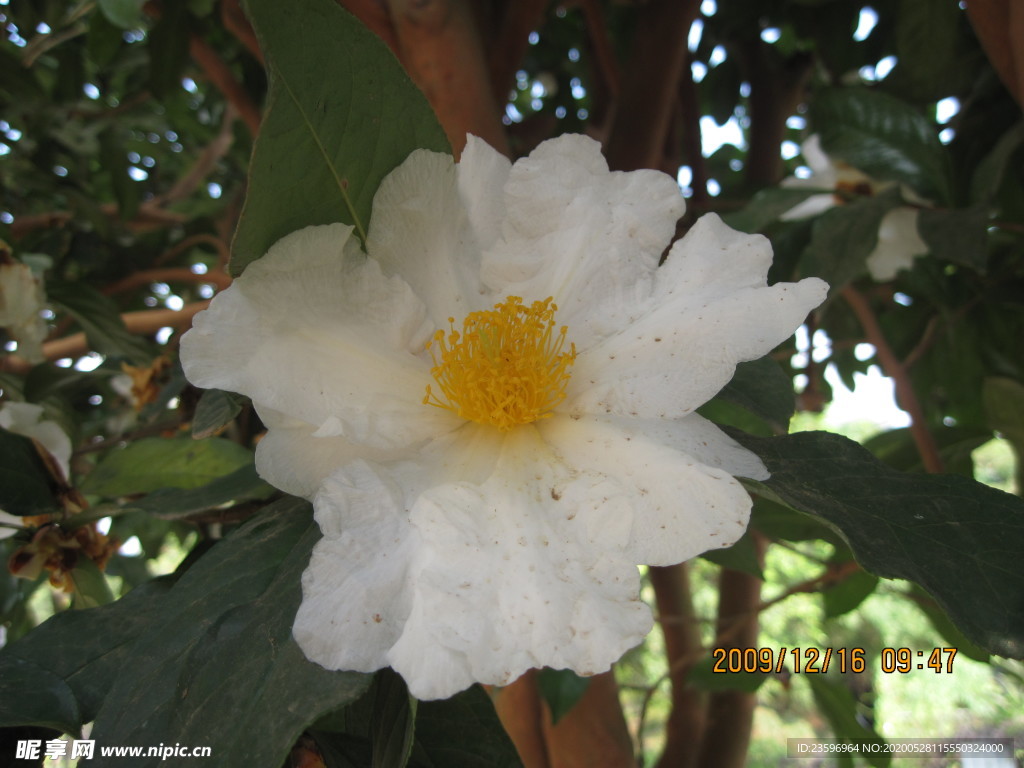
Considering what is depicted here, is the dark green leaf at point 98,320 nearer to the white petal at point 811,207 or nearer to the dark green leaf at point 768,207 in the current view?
the dark green leaf at point 768,207

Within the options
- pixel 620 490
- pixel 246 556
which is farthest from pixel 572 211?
pixel 246 556

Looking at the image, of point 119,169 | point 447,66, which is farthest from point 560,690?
point 119,169

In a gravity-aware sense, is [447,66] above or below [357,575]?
above

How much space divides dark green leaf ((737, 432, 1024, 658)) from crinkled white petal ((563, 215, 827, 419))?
0.26ft

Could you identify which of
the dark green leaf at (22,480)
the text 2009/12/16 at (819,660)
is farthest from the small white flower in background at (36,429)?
the text 2009/12/16 at (819,660)

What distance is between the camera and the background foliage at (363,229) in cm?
44

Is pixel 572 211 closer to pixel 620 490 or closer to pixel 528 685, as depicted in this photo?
pixel 620 490

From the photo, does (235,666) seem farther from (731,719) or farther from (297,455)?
(731,719)

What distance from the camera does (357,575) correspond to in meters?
0.41

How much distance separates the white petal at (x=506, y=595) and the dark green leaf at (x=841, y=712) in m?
1.05

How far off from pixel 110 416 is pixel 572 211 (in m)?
1.44

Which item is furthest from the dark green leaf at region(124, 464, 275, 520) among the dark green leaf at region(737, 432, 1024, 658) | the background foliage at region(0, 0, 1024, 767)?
the dark green leaf at region(737, 432, 1024, 658)

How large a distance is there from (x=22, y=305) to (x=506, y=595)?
34.5 inches

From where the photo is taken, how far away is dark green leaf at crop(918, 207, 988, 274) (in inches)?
34.4
